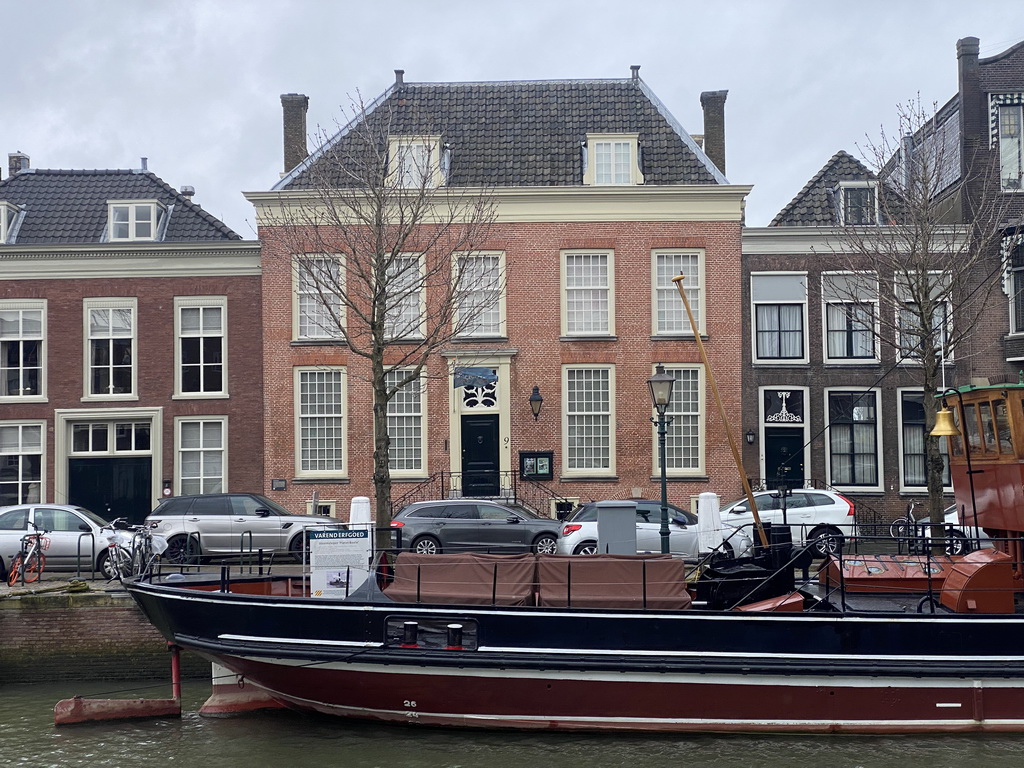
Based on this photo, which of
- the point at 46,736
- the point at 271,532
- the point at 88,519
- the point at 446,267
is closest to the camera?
the point at 46,736

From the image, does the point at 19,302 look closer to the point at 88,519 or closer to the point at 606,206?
the point at 88,519

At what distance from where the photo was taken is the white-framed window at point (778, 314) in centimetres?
2677

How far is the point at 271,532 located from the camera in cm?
2020

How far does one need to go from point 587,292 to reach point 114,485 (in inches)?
525

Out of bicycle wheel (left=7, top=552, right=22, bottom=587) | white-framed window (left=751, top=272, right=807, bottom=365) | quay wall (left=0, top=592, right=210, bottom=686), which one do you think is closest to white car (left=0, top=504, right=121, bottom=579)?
bicycle wheel (left=7, top=552, right=22, bottom=587)

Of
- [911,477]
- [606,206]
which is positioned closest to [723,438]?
[911,477]

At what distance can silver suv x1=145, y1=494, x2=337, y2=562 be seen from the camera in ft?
65.7

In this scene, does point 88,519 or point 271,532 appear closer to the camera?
point 88,519

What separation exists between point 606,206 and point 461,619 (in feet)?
54.3

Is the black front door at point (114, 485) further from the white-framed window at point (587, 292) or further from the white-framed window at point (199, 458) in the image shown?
the white-framed window at point (587, 292)

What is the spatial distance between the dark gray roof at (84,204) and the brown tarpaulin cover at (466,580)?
1722 centimetres

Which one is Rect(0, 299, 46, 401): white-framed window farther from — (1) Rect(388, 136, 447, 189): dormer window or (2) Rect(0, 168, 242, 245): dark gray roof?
(1) Rect(388, 136, 447, 189): dormer window

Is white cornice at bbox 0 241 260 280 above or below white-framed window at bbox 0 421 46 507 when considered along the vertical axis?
above

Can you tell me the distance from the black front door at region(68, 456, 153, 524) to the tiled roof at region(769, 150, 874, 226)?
59.3ft
